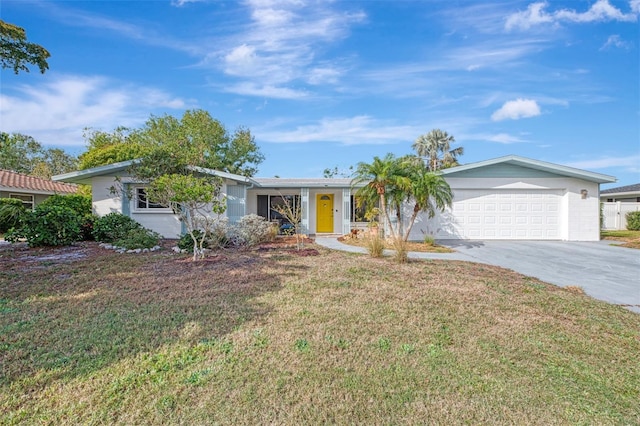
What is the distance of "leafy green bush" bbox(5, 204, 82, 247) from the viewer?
10180 mm

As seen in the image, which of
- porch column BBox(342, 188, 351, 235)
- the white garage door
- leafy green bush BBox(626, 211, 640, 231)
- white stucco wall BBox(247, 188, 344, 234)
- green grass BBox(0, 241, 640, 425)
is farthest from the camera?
leafy green bush BBox(626, 211, 640, 231)

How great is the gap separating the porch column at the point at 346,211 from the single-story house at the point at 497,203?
10.9 feet

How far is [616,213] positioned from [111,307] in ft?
86.8

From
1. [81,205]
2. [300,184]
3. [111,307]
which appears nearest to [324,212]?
[300,184]

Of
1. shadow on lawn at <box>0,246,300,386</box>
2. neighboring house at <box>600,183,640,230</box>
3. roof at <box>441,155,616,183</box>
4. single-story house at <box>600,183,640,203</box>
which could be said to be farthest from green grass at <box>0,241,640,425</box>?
single-story house at <box>600,183,640,203</box>

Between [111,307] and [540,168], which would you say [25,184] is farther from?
[540,168]

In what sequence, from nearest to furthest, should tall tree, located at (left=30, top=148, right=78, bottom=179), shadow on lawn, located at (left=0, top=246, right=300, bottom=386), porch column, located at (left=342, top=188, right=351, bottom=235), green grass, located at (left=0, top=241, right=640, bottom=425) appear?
green grass, located at (left=0, top=241, right=640, bottom=425)
shadow on lawn, located at (left=0, top=246, right=300, bottom=386)
porch column, located at (left=342, top=188, right=351, bottom=235)
tall tree, located at (left=30, top=148, right=78, bottom=179)

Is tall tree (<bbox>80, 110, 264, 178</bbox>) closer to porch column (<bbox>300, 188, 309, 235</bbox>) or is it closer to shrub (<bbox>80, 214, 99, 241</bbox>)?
shrub (<bbox>80, 214, 99, 241</bbox>)

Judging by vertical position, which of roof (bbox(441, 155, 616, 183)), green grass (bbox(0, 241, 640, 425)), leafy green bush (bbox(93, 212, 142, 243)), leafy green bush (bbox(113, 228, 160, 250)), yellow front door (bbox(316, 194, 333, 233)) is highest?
roof (bbox(441, 155, 616, 183))

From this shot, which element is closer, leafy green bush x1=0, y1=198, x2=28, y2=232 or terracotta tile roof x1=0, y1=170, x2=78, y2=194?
leafy green bush x1=0, y1=198, x2=28, y2=232

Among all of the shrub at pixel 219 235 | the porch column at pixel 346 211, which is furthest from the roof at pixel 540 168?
the shrub at pixel 219 235

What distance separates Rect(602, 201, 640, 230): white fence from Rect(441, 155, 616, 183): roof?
29.0ft

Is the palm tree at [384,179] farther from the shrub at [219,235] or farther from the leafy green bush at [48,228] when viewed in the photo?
the leafy green bush at [48,228]

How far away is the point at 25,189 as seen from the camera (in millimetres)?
18250
